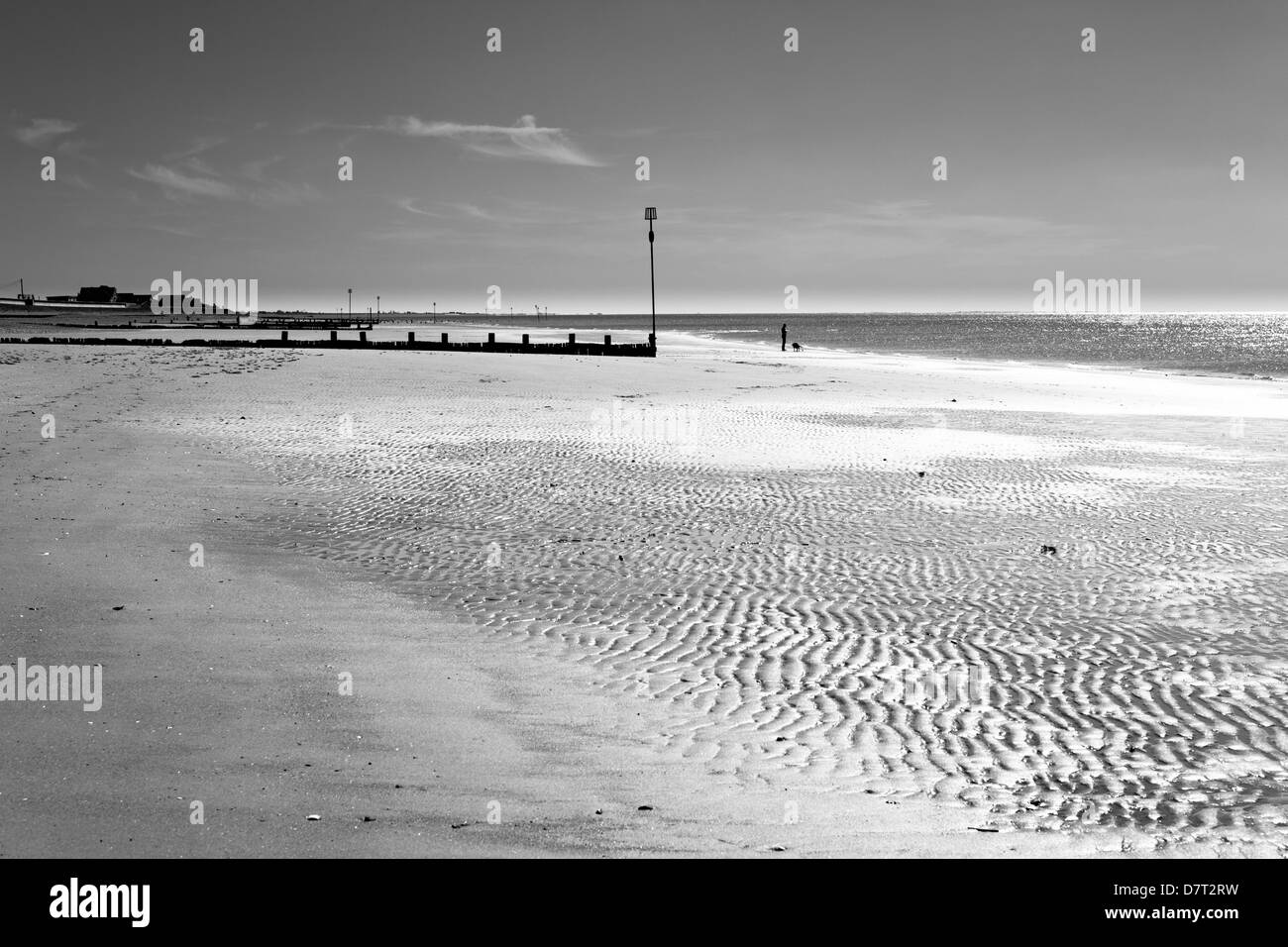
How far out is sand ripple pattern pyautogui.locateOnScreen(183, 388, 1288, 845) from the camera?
259 inches

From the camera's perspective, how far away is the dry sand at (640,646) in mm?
5621

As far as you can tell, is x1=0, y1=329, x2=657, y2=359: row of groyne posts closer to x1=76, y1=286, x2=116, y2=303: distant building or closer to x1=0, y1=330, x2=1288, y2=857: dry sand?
x1=0, y1=330, x2=1288, y2=857: dry sand

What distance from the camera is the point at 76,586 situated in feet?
32.1

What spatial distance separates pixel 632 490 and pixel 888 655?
7608 mm

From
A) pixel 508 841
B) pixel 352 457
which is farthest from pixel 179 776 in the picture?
pixel 352 457

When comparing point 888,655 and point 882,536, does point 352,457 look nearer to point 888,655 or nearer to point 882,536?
point 882,536

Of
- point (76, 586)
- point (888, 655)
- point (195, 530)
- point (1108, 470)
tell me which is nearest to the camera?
point (888, 655)

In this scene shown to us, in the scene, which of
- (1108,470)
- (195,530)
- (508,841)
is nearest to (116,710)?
(508,841)
